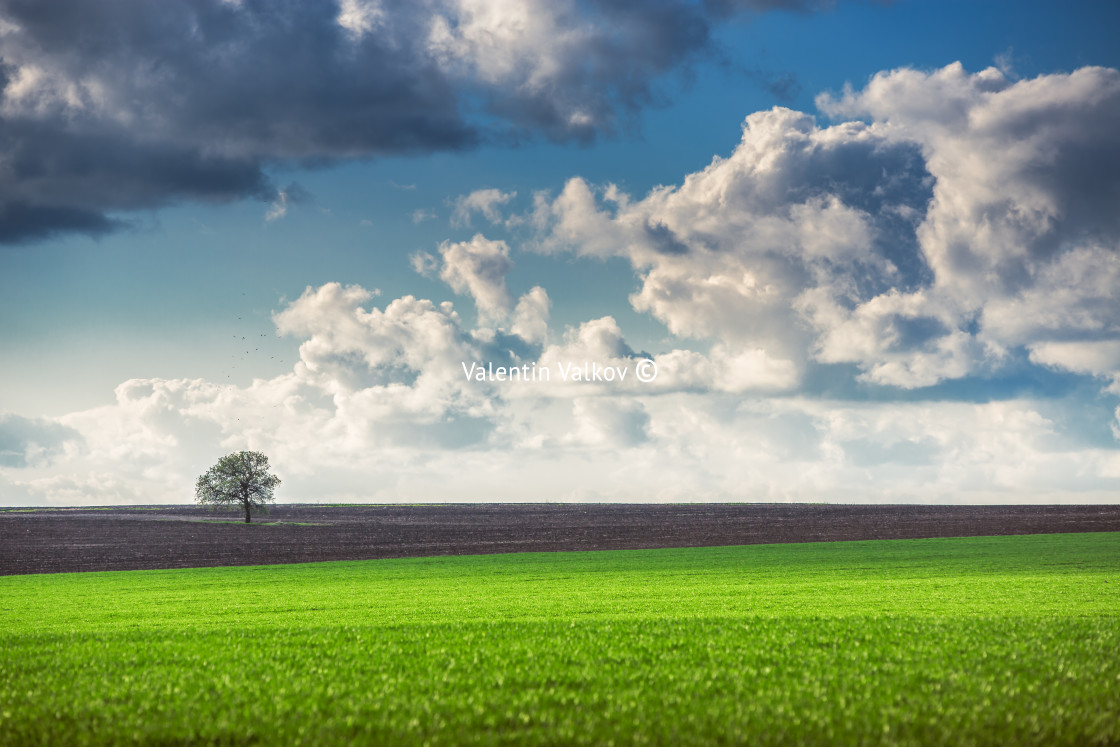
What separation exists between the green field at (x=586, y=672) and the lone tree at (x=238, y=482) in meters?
77.9

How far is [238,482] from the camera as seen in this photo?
103312mm

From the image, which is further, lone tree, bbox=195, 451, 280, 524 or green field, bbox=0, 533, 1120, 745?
lone tree, bbox=195, 451, 280, 524

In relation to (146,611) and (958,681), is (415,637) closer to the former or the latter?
(958,681)

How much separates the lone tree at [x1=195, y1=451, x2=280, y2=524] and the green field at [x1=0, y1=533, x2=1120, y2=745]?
77.9 metres

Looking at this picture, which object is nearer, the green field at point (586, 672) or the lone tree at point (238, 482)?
the green field at point (586, 672)

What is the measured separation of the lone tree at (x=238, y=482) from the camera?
10206 centimetres

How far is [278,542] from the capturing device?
71938mm

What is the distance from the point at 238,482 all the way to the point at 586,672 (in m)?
101

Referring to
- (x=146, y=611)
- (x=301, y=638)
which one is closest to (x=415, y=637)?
(x=301, y=638)

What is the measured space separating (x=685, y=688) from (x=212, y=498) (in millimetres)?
102861

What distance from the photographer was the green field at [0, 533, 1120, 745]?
33.0 ft

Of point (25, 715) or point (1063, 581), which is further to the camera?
point (1063, 581)

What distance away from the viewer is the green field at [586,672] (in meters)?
10.1

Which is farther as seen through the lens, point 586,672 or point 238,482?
point 238,482
